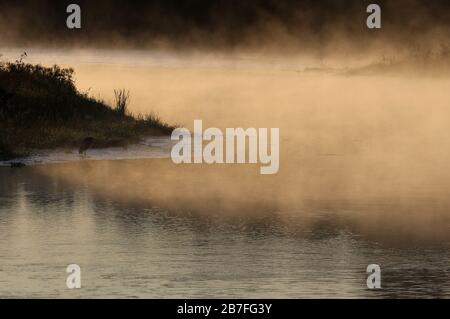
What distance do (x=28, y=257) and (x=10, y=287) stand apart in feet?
6.45

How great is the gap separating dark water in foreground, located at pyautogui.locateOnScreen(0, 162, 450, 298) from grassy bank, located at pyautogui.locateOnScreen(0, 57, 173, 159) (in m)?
9.25

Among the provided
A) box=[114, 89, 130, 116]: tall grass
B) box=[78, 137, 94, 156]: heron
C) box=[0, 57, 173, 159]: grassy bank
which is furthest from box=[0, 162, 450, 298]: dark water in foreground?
box=[114, 89, 130, 116]: tall grass

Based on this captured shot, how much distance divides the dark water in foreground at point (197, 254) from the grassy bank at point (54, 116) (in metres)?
9.25

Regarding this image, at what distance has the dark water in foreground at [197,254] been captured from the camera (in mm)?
14805

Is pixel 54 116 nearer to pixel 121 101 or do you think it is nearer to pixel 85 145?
pixel 121 101

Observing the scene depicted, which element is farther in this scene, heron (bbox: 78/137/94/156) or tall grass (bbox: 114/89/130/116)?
tall grass (bbox: 114/89/130/116)

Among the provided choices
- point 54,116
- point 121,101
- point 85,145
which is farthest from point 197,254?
point 121,101

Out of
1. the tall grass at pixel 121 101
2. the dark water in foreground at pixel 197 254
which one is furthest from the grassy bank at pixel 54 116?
the dark water in foreground at pixel 197 254

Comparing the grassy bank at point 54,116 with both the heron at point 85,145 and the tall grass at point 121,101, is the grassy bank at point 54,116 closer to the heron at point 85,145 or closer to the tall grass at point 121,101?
the tall grass at point 121,101

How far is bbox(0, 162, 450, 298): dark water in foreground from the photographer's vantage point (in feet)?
48.6

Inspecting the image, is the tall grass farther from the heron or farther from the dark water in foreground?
the dark water in foreground

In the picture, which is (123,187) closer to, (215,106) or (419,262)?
(419,262)

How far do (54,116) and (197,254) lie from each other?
60.6 ft

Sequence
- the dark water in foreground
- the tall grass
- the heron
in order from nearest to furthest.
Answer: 1. the dark water in foreground
2. the heron
3. the tall grass
